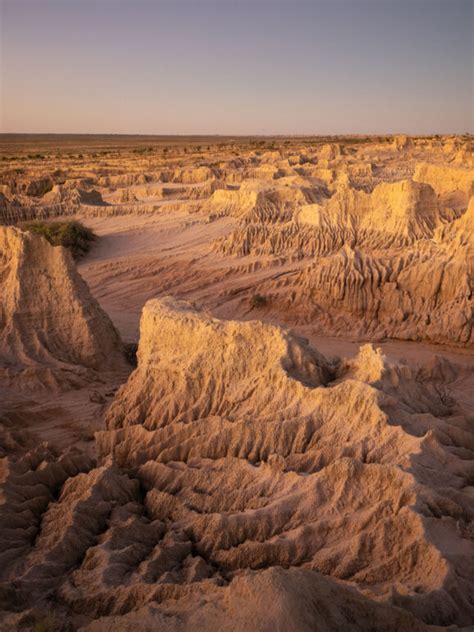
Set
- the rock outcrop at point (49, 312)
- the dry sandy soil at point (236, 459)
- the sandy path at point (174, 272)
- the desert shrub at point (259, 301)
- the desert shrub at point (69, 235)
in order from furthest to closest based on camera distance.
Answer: the desert shrub at point (69, 235), the desert shrub at point (259, 301), the sandy path at point (174, 272), the rock outcrop at point (49, 312), the dry sandy soil at point (236, 459)

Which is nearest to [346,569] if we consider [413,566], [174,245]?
[413,566]

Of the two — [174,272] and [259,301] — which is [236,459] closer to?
[259,301]

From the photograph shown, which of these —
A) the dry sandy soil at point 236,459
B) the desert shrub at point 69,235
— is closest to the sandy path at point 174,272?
the dry sandy soil at point 236,459

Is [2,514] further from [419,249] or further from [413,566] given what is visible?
[419,249]

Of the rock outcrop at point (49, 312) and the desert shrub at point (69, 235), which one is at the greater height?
the rock outcrop at point (49, 312)

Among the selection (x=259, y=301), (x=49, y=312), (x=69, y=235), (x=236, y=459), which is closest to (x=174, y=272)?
(x=259, y=301)

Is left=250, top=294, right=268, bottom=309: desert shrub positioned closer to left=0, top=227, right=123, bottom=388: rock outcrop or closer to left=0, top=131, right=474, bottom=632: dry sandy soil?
left=0, top=131, right=474, bottom=632: dry sandy soil

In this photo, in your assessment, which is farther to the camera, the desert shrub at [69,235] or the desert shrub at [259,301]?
the desert shrub at [69,235]

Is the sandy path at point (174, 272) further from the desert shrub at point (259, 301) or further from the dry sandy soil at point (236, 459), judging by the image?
the desert shrub at point (259, 301)
